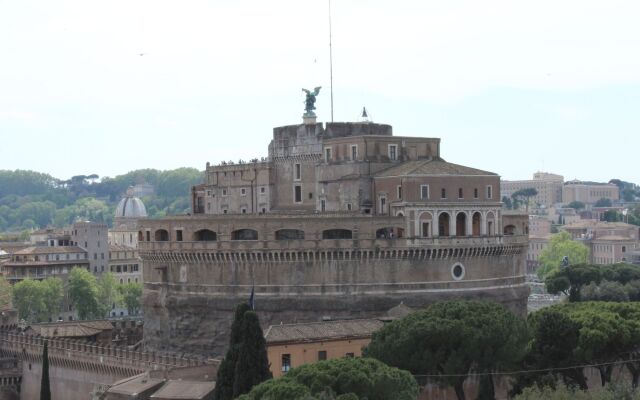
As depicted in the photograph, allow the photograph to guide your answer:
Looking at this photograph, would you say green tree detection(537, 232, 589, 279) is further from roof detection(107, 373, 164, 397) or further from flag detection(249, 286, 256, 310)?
roof detection(107, 373, 164, 397)

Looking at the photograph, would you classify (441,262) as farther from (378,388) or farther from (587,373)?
(378,388)

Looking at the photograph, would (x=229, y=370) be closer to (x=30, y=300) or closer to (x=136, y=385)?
(x=136, y=385)

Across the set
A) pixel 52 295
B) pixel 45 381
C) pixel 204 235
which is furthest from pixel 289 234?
pixel 52 295

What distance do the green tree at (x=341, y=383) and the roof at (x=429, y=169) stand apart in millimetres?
24627

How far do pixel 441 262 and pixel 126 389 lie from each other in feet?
64.1

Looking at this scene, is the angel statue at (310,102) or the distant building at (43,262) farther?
the distant building at (43,262)

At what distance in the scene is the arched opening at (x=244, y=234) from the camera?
263 feet

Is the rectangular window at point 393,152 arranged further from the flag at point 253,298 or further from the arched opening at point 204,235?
the flag at point 253,298

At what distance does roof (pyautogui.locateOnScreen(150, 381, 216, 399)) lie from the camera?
2448 inches

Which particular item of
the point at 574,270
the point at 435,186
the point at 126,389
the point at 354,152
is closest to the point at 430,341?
the point at 126,389

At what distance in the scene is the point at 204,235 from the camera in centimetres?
8206

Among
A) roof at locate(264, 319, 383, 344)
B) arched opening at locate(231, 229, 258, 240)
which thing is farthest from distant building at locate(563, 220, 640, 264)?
roof at locate(264, 319, 383, 344)

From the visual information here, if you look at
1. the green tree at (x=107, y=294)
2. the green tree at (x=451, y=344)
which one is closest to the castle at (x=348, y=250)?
the green tree at (x=451, y=344)

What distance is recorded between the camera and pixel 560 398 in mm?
55188
